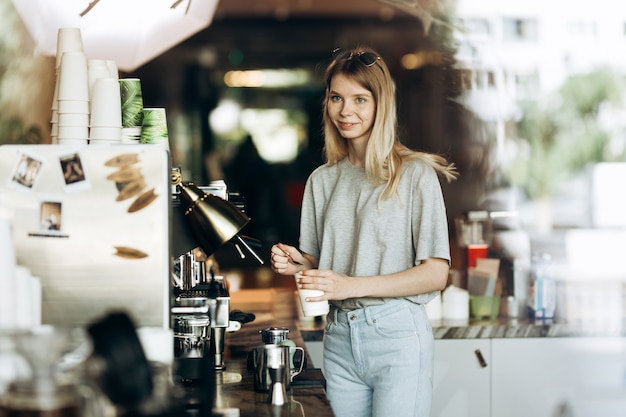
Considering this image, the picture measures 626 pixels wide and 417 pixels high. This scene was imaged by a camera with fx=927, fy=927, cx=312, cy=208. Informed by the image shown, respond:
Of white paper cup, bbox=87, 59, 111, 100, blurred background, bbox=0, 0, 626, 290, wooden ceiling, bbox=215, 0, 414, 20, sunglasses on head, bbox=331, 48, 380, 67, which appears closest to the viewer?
white paper cup, bbox=87, 59, 111, 100

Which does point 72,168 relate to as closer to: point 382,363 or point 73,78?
point 73,78

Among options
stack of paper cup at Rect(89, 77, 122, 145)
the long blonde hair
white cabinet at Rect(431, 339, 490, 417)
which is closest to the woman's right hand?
the long blonde hair

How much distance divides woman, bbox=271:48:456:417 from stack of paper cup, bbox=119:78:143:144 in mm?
569

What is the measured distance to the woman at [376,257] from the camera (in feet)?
8.16

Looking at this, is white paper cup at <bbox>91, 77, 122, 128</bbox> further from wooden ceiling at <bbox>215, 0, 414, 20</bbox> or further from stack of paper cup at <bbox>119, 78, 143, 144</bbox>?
wooden ceiling at <bbox>215, 0, 414, 20</bbox>

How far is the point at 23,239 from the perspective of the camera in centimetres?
183

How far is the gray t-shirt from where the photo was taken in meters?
2.54

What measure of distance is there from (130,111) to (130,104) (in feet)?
0.06

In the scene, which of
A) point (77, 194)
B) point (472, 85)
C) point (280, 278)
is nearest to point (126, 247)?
point (77, 194)

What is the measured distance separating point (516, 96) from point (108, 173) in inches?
150

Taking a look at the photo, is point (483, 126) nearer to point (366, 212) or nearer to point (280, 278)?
point (280, 278)

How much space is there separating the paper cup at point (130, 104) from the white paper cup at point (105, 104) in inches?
6.6

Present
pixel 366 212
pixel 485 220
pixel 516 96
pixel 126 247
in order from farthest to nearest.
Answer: pixel 516 96 → pixel 485 220 → pixel 366 212 → pixel 126 247

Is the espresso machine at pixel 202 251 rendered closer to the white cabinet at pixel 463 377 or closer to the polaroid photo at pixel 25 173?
the polaroid photo at pixel 25 173
